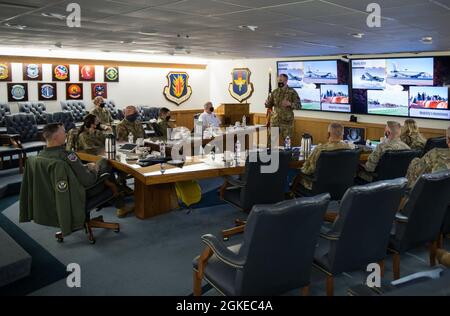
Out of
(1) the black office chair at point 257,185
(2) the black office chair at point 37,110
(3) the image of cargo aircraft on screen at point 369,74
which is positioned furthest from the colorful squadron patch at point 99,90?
(1) the black office chair at point 257,185

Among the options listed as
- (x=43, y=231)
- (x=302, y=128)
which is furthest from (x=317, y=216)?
(x=302, y=128)

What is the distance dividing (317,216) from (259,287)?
583mm

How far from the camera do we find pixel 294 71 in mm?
11547

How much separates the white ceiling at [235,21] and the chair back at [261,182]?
153 centimetres

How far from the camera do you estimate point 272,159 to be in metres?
4.36

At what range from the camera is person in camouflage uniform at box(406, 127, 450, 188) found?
4.05 metres

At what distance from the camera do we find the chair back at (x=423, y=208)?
132 inches

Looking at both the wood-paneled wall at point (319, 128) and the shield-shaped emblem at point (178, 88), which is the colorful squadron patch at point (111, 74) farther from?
the wood-paneled wall at point (319, 128)

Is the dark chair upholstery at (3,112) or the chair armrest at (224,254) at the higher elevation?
the dark chair upholstery at (3,112)

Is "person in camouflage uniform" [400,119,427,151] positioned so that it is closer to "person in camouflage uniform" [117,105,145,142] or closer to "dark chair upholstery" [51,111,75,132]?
"person in camouflage uniform" [117,105,145,142]

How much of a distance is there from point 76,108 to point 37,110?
1.05 m
